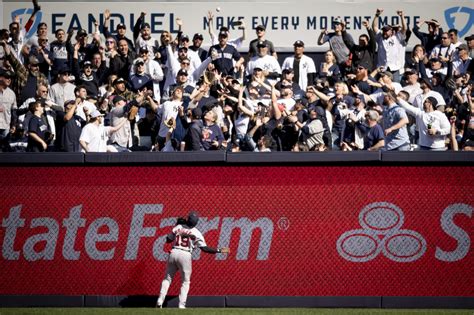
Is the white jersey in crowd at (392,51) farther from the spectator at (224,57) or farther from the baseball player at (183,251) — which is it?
the baseball player at (183,251)

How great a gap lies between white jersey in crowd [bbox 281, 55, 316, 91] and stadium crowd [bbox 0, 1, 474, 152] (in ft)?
0.07

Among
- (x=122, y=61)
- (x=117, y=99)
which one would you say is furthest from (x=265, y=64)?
(x=117, y=99)

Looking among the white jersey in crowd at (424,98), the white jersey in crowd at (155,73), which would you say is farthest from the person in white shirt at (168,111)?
the white jersey in crowd at (424,98)

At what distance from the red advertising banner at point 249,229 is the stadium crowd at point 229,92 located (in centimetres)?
182

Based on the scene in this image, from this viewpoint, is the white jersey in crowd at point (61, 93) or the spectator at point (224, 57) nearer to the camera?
the white jersey in crowd at point (61, 93)

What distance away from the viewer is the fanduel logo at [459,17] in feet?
83.0

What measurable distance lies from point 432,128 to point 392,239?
314cm

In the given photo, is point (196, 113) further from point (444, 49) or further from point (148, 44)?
point (444, 49)

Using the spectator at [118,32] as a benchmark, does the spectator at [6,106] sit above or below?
below

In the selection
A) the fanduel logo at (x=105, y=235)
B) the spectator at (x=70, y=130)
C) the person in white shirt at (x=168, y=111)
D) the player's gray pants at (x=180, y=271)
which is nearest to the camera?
the player's gray pants at (x=180, y=271)

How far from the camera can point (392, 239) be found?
1606cm

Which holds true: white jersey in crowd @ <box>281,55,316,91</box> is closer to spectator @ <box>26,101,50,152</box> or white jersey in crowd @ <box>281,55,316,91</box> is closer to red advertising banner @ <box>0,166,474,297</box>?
spectator @ <box>26,101,50,152</box>

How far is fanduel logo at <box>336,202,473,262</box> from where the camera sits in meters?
16.0

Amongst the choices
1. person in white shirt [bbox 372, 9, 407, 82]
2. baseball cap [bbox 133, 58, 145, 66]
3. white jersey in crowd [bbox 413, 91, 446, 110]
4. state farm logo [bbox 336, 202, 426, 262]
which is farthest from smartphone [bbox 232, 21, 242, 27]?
state farm logo [bbox 336, 202, 426, 262]
